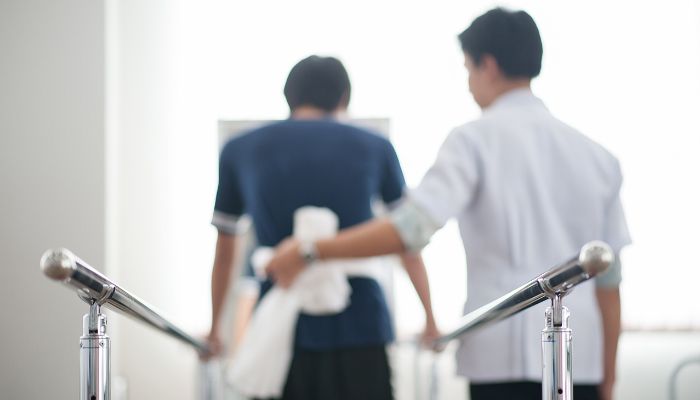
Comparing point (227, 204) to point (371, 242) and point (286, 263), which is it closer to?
point (286, 263)

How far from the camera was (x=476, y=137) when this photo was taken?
194 cm

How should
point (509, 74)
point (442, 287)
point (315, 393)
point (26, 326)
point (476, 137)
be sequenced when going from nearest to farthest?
point (476, 137), point (509, 74), point (315, 393), point (26, 326), point (442, 287)

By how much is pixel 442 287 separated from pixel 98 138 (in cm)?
191

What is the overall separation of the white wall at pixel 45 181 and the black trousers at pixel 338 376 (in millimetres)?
2508

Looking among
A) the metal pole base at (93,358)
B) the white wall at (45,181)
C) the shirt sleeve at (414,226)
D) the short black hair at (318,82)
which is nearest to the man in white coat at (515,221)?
the shirt sleeve at (414,226)

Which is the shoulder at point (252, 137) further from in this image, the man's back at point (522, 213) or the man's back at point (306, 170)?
the man's back at point (522, 213)

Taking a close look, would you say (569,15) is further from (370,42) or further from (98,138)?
(98,138)

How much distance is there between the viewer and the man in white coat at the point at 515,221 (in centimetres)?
190

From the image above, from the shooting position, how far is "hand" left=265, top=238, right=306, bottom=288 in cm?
221

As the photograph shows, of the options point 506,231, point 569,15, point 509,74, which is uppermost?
point 569,15

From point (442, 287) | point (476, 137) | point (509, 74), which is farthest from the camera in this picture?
point (442, 287)

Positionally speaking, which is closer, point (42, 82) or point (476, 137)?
point (476, 137)

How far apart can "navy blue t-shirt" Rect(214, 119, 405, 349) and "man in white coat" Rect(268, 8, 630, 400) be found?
0.37 m

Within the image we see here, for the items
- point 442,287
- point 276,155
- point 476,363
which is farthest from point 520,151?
point 442,287
